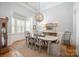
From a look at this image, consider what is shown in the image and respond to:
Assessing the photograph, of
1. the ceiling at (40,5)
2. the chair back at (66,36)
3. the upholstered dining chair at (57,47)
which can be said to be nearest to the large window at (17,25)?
the ceiling at (40,5)

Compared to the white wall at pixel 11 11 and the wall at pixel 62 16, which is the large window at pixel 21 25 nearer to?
the white wall at pixel 11 11

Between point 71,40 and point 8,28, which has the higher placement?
point 8,28

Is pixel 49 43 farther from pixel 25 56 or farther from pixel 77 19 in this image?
pixel 77 19

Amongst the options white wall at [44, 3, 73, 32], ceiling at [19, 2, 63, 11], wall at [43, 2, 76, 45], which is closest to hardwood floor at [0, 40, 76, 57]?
wall at [43, 2, 76, 45]

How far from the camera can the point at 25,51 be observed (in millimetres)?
2330

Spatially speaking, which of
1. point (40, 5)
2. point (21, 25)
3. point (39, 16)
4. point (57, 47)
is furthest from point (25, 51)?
point (40, 5)

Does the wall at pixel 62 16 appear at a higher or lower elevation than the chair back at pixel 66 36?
higher

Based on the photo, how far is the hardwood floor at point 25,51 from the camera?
2.28 meters

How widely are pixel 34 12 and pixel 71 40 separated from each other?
935 millimetres

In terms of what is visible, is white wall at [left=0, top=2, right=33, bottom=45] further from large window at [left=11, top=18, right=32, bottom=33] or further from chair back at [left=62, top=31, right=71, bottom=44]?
chair back at [left=62, top=31, right=71, bottom=44]

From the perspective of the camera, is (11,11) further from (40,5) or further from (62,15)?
(62,15)

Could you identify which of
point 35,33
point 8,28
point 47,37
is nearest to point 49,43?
point 47,37

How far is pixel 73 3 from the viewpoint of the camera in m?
2.27

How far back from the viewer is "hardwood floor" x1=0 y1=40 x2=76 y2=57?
228cm
